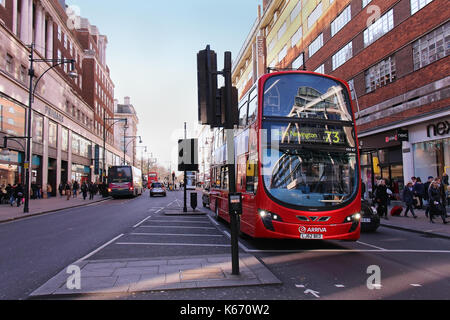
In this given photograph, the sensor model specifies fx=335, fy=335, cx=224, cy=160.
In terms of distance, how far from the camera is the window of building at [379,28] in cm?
2043

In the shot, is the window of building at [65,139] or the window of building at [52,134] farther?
the window of building at [65,139]

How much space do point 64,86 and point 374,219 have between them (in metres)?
37.6

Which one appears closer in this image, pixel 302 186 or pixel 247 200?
pixel 302 186

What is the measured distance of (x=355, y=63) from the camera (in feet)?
→ 78.8

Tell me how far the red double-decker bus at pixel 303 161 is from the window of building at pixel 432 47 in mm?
11973

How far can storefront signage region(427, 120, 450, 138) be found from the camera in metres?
16.4

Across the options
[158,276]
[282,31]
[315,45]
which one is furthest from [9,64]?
[282,31]

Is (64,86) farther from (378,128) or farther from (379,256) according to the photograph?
(379,256)

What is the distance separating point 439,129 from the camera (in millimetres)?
16859

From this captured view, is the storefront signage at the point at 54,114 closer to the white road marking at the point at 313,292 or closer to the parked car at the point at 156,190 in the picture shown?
the parked car at the point at 156,190

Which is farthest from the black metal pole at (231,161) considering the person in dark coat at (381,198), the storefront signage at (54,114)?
the storefront signage at (54,114)

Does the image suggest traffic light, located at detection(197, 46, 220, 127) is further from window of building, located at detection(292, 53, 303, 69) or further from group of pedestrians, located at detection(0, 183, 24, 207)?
window of building, located at detection(292, 53, 303, 69)

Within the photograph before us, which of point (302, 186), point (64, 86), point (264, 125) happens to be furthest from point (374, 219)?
point (64, 86)

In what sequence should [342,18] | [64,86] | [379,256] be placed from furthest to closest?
[64,86], [342,18], [379,256]
